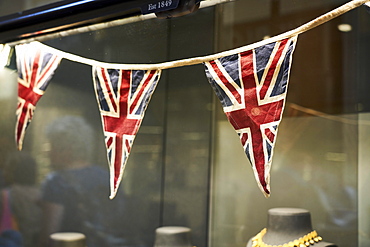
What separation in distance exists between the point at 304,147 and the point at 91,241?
2.59 feet

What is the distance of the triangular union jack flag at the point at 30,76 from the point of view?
6.06 ft

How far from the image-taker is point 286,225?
1.60 metres

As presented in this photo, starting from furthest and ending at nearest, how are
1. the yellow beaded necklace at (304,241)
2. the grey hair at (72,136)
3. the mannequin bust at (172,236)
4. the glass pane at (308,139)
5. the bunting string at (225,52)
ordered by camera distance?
the grey hair at (72,136), the mannequin bust at (172,236), the yellow beaded necklace at (304,241), the glass pane at (308,139), the bunting string at (225,52)

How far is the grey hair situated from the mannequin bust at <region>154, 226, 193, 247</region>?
0.37 meters

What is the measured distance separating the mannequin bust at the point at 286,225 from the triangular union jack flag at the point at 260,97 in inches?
10.2

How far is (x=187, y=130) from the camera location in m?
1.70

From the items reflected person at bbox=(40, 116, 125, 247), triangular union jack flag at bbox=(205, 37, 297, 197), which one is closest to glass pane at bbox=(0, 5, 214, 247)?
reflected person at bbox=(40, 116, 125, 247)

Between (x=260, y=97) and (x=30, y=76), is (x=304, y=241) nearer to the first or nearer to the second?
(x=260, y=97)

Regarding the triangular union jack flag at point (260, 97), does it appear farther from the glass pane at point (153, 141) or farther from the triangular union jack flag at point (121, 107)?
the triangular union jack flag at point (121, 107)

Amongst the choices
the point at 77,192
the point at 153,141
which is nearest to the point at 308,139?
the point at 153,141

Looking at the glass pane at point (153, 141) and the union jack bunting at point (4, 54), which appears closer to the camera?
the glass pane at point (153, 141)

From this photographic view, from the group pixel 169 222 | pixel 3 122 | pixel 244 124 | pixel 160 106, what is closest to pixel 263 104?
pixel 244 124

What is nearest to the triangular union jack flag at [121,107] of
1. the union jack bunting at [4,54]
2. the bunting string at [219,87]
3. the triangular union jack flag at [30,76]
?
the bunting string at [219,87]

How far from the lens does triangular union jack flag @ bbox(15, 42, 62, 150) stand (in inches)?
72.7
